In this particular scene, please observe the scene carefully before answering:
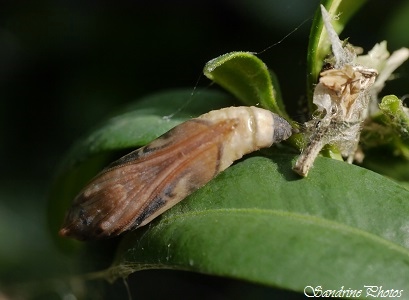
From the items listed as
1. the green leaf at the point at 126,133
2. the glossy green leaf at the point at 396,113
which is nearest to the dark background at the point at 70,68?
the green leaf at the point at 126,133

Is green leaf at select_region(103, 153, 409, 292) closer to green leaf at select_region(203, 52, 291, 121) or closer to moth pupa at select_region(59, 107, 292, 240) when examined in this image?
moth pupa at select_region(59, 107, 292, 240)

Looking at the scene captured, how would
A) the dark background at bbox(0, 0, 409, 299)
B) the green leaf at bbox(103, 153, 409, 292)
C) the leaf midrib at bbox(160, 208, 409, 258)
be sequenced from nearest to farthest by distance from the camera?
the green leaf at bbox(103, 153, 409, 292), the leaf midrib at bbox(160, 208, 409, 258), the dark background at bbox(0, 0, 409, 299)

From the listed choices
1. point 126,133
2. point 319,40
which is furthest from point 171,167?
point 319,40

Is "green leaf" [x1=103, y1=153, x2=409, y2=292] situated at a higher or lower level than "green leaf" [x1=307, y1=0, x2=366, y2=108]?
lower

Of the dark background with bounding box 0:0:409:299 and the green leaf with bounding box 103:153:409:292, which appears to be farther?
the dark background with bounding box 0:0:409:299

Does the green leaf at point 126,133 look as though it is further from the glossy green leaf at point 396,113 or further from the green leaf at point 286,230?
the glossy green leaf at point 396,113

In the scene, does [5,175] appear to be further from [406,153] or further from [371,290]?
[371,290]

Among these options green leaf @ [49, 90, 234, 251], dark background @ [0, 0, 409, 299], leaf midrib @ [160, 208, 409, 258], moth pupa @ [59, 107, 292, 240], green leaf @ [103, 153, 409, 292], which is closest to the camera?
green leaf @ [103, 153, 409, 292]

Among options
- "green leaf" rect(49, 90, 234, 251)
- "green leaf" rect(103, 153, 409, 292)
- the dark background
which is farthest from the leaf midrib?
the dark background

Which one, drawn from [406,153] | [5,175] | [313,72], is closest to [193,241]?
[313,72]
